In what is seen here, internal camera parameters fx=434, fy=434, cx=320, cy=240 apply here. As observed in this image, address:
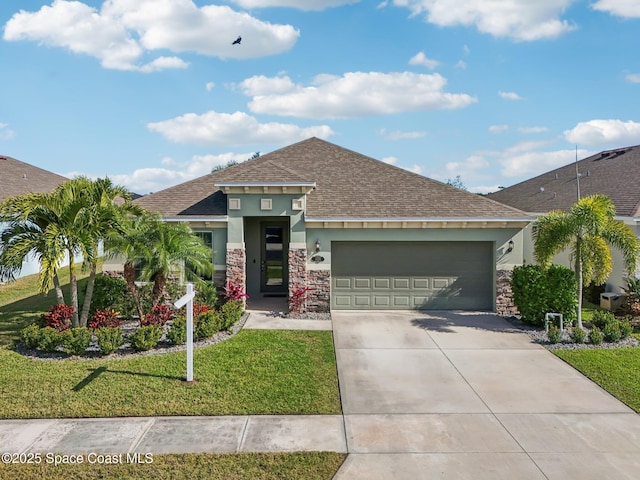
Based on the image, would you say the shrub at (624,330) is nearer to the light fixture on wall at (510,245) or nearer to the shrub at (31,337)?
the light fixture on wall at (510,245)

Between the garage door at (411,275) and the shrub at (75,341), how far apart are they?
24.7 feet

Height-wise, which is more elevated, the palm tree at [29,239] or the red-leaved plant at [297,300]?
the palm tree at [29,239]

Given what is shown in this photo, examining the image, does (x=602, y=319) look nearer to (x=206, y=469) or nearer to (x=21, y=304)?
(x=206, y=469)

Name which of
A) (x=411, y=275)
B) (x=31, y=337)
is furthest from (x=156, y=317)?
(x=411, y=275)

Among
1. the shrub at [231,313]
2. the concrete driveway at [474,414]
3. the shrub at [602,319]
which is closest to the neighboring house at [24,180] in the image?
the shrub at [231,313]

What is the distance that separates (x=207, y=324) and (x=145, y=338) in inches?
58.6

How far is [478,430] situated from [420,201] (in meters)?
9.25

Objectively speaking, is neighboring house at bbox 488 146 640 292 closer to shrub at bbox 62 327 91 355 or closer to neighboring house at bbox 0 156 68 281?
shrub at bbox 62 327 91 355

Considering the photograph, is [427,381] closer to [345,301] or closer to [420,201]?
[345,301]

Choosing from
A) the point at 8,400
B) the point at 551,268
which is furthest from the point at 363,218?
the point at 8,400

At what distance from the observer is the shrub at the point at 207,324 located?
10.7m

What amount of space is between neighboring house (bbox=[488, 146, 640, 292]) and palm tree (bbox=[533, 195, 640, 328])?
6.47ft

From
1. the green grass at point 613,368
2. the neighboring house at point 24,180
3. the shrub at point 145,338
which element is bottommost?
the green grass at point 613,368

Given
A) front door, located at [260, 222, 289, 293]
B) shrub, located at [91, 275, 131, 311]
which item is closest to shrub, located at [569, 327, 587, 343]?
front door, located at [260, 222, 289, 293]
